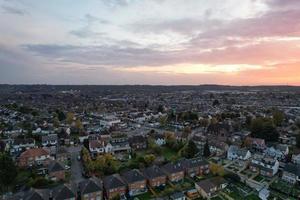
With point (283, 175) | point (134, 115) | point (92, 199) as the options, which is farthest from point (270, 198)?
point (134, 115)

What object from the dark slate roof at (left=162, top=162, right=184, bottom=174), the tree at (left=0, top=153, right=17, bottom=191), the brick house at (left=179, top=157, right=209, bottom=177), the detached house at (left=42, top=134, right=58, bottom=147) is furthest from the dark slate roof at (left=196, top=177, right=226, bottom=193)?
the detached house at (left=42, top=134, right=58, bottom=147)

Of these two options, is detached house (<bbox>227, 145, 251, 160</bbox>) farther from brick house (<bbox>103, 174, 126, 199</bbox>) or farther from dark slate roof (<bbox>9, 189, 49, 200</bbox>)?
dark slate roof (<bbox>9, 189, 49, 200</bbox>)

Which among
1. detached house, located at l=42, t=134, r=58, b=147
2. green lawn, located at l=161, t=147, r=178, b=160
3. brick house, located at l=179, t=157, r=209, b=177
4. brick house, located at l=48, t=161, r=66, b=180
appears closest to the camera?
brick house, located at l=48, t=161, r=66, b=180

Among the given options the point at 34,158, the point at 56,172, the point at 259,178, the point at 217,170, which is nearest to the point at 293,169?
the point at 259,178

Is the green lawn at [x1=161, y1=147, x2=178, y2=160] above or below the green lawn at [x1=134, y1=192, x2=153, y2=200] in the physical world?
above

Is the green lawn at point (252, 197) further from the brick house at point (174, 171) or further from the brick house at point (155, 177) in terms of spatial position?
the brick house at point (155, 177)

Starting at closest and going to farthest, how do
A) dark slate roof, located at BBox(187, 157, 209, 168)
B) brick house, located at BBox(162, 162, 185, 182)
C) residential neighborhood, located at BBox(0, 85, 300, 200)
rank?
residential neighborhood, located at BBox(0, 85, 300, 200) < brick house, located at BBox(162, 162, 185, 182) < dark slate roof, located at BBox(187, 157, 209, 168)

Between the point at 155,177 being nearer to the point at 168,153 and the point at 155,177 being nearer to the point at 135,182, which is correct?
the point at 135,182

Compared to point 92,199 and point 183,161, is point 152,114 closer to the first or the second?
point 183,161
